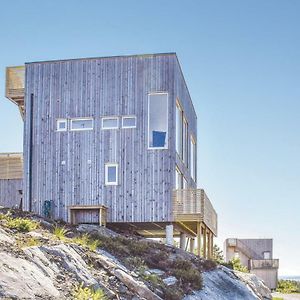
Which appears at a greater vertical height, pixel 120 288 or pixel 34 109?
pixel 34 109

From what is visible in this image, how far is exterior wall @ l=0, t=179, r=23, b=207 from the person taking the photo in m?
27.6

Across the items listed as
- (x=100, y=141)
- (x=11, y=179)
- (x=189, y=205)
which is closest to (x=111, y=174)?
(x=100, y=141)

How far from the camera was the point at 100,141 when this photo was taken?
25453 mm

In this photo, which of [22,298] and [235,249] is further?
[235,249]

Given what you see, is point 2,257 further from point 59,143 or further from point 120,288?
point 59,143

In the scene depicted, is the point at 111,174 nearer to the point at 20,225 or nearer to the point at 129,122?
the point at 129,122

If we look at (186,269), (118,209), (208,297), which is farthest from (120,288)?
(118,209)

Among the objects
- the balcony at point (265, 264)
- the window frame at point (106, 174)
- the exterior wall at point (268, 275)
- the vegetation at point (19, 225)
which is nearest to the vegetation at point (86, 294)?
the vegetation at point (19, 225)

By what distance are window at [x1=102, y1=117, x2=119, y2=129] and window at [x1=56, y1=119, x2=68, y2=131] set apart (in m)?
1.46

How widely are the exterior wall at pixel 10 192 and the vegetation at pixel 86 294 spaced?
15.5 metres

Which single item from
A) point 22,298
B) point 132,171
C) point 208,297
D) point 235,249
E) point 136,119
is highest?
point 136,119

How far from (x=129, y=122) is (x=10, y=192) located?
6.04 meters

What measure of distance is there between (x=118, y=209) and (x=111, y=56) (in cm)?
569

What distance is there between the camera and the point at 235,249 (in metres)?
49.9
